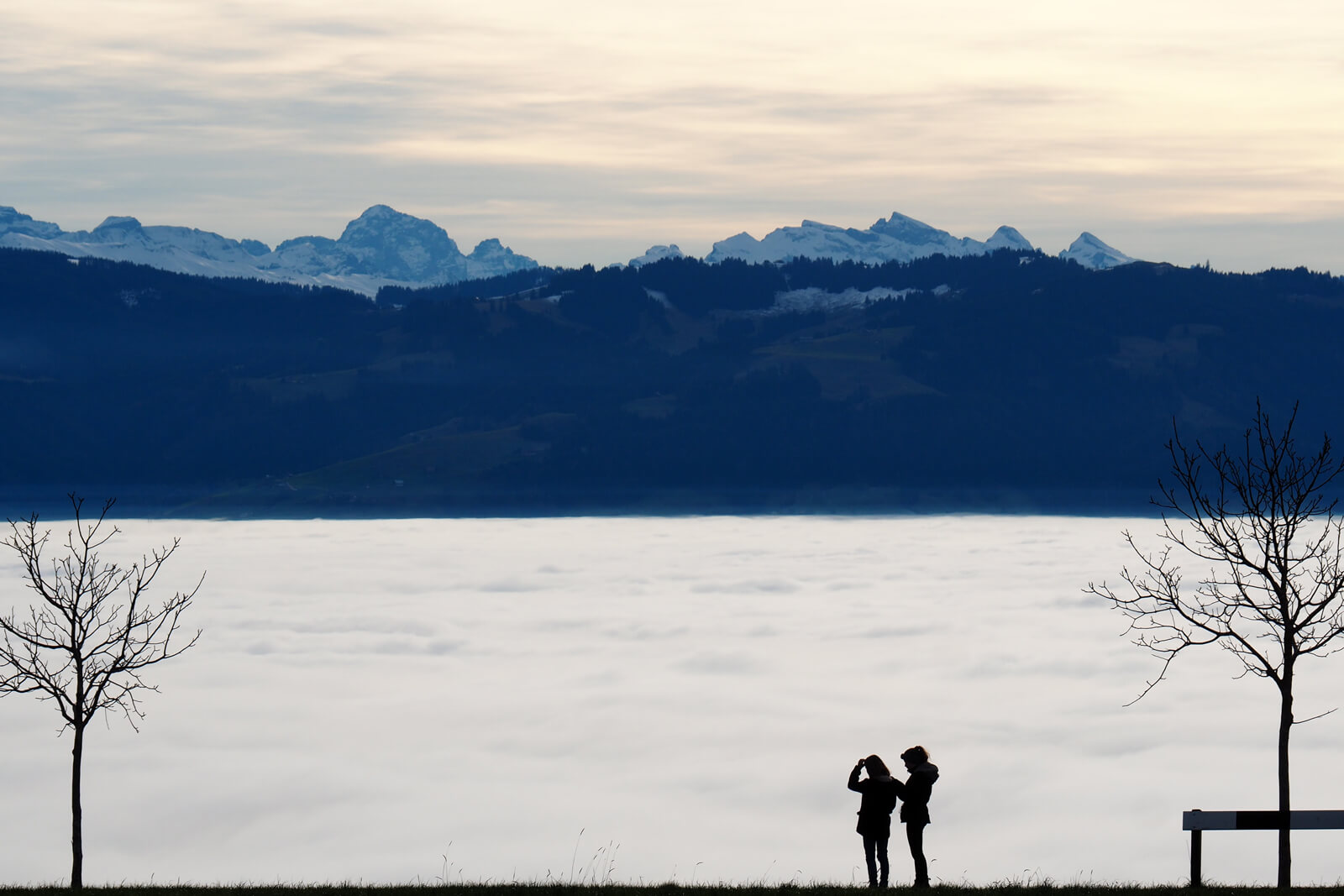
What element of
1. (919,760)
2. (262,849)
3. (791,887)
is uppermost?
(919,760)

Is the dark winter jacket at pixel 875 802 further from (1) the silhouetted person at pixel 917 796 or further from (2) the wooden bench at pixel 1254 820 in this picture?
(2) the wooden bench at pixel 1254 820

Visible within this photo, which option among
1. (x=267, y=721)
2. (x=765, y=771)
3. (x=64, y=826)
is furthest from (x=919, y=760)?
(x=267, y=721)

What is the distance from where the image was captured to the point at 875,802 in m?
23.8

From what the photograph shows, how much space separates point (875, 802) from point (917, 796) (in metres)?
0.71

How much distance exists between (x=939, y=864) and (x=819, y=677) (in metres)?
87.4

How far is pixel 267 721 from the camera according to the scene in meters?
146

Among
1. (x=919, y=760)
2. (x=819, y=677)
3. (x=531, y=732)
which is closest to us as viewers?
(x=919, y=760)

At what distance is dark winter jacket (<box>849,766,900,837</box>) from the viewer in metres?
23.6

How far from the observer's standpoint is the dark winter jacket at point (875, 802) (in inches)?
929

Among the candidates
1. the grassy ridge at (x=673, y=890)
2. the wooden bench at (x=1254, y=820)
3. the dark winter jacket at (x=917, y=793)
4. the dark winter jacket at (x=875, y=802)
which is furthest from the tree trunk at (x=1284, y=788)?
the dark winter jacket at (x=875, y=802)

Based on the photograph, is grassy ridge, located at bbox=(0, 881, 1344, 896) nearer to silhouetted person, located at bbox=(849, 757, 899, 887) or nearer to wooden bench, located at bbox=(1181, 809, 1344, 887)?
silhouetted person, located at bbox=(849, 757, 899, 887)

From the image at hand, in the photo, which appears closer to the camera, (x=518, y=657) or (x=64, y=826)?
(x=64, y=826)

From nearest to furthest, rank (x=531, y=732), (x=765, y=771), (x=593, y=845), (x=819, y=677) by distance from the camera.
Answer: (x=593, y=845) < (x=765, y=771) < (x=531, y=732) < (x=819, y=677)

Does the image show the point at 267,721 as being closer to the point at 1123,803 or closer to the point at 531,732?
the point at 531,732
